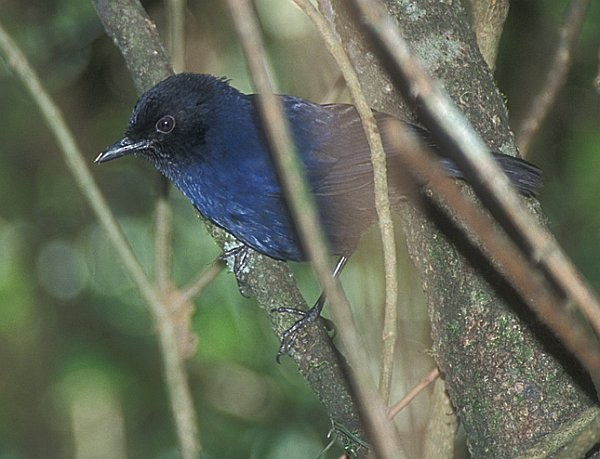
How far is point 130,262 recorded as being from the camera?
90.7 inches

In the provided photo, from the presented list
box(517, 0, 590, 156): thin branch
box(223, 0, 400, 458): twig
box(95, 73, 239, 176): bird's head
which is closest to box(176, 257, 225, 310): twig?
box(95, 73, 239, 176): bird's head

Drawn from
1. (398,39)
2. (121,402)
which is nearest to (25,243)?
(121,402)

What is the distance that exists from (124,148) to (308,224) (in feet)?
8.89

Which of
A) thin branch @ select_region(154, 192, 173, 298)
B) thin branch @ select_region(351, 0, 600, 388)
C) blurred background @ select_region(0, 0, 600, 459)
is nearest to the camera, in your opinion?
thin branch @ select_region(351, 0, 600, 388)

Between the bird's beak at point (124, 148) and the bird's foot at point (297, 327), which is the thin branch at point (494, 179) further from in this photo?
the bird's beak at point (124, 148)

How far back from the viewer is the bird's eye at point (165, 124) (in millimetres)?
4074

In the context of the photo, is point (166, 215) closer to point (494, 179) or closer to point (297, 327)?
point (297, 327)

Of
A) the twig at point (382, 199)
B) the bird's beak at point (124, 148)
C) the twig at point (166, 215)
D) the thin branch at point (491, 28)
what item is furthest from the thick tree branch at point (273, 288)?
the thin branch at point (491, 28)

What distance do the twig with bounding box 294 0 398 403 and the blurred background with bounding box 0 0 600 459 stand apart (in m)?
2.33

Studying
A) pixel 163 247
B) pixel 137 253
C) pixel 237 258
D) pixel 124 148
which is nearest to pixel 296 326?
pixel 237 258

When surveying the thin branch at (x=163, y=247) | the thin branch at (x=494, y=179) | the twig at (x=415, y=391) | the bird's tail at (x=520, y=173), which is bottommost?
the twig at (x=415, y=391)

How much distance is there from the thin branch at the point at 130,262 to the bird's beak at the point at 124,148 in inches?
60.2

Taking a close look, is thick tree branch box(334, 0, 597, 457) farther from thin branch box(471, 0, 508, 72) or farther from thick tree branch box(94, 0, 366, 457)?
thin branch box(471, 0, 508, 72)

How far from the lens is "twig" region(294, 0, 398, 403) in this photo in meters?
2.13
